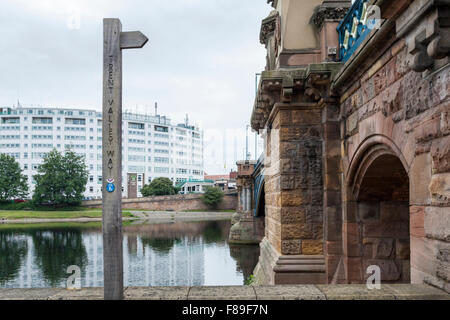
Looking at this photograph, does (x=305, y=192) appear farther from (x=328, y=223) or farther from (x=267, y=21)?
(x=267, y=21)

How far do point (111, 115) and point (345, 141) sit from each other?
13.9 feet

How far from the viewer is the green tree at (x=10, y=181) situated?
7062 centimetres

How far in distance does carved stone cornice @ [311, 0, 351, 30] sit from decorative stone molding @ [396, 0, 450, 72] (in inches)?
122

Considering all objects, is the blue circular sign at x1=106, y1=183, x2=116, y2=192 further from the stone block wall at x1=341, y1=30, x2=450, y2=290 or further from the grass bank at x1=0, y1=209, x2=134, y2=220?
the grass bank at x1=0, y1=209, x2=134, y2=220

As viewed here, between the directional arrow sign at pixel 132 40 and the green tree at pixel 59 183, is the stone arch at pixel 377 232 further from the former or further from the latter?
the green tree at pixel 59 183

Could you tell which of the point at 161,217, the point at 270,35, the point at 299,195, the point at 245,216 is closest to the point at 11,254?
the point at 245,216

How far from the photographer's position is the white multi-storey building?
89.8 m

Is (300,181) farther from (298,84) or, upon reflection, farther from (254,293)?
(254,293)

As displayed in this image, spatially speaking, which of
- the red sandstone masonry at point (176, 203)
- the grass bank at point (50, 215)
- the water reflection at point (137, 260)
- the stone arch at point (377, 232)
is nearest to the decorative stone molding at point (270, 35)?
the stone arch at point (377, 232)

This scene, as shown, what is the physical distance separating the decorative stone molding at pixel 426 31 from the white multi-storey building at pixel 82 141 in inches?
3406

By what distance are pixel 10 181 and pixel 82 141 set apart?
21.7m

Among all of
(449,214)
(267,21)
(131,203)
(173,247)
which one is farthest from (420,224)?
(131,203)

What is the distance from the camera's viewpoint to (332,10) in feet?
21.8
